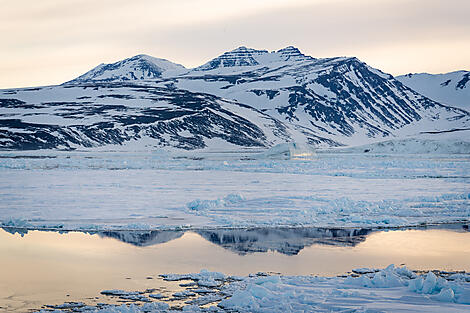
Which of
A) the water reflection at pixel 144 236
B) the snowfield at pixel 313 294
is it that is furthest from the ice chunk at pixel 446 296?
the water reflection at pixel 144 236

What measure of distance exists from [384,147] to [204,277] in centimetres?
9900

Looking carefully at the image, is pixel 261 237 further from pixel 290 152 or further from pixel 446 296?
pixel 290 152

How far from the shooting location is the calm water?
1318cm

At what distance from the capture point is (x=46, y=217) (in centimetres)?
2306

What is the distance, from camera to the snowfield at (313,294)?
1141cm

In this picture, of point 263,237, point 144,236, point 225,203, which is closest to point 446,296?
point 263,237

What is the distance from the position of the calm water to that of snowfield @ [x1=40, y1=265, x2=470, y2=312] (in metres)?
0.75

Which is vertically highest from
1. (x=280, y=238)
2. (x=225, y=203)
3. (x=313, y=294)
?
(x=225, y=203)

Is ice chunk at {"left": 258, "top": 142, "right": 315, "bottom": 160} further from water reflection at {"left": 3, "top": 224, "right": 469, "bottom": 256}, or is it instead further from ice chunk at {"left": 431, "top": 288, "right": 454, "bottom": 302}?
ice chunk at {"left": 431, "top": 288, "right": 454, "bottom": 302}

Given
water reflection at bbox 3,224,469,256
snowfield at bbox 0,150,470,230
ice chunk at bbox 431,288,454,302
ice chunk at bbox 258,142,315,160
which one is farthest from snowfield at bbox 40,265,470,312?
ice chunk at bbox 258,142,315,160

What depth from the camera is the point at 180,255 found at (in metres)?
16.5

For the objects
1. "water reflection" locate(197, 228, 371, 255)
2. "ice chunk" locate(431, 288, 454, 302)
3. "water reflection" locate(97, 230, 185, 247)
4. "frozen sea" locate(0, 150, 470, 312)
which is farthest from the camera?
"water reflection" locate(97, 230, 185, 247)

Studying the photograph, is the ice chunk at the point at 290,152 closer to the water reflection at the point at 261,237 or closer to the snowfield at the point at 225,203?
the snowfield at the point at 225,203

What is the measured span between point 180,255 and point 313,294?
5.13 meters
